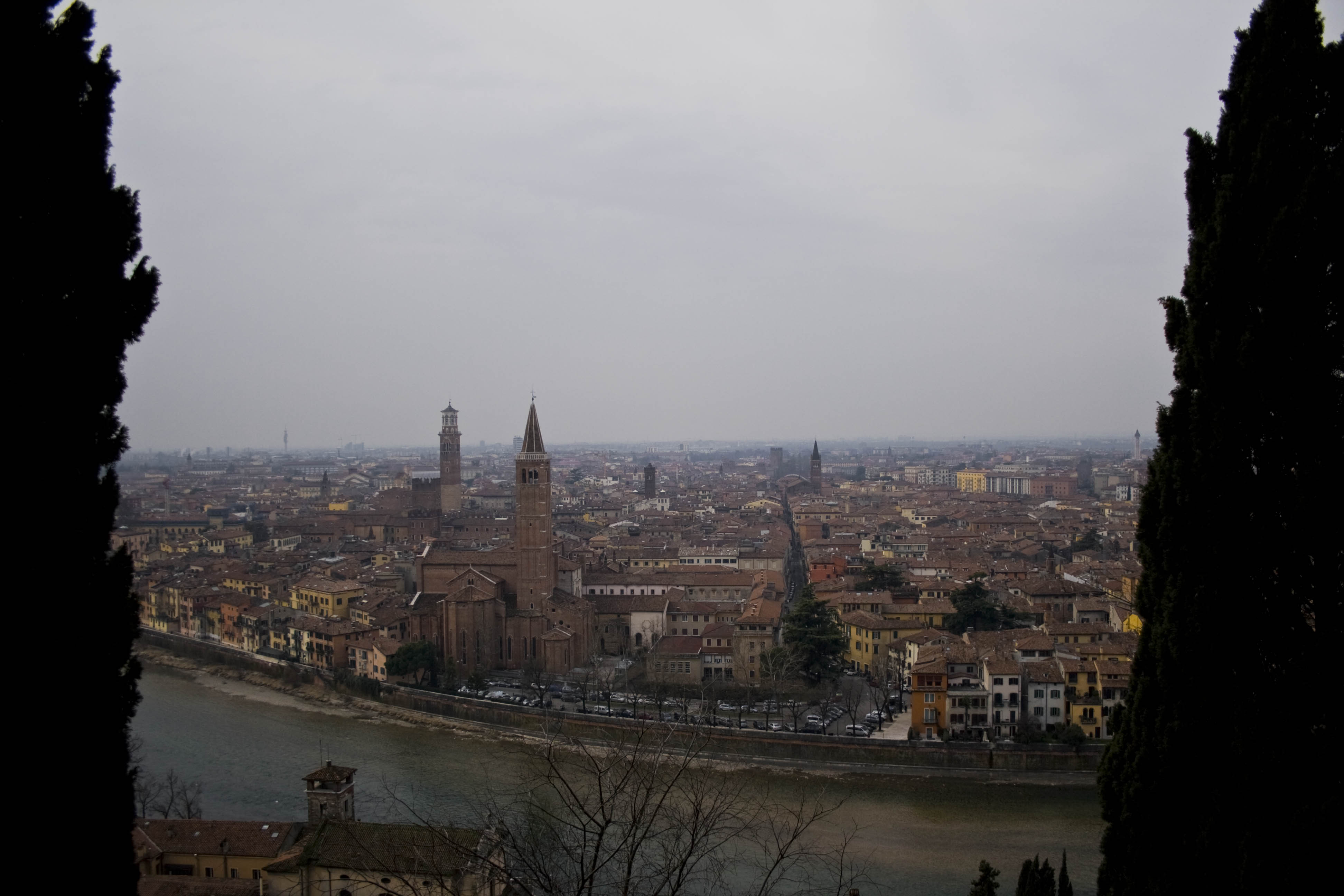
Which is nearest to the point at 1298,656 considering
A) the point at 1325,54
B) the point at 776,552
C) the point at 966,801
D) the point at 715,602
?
the point at 1325,54

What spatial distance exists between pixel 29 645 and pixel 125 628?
28cm

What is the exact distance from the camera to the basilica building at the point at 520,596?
1571 cm

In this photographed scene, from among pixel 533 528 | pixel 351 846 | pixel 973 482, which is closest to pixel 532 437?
pixel 533 528

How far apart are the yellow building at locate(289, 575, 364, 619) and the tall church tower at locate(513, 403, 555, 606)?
4215mm

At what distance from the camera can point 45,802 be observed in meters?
1.97

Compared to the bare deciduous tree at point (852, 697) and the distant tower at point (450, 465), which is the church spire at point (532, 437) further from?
the distant tower at point (450, 465)

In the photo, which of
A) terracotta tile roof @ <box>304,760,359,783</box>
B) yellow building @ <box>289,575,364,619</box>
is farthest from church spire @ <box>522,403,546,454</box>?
terracotta tile roof @ <box>304,760,359,783</box>

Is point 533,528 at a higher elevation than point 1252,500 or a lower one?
lower

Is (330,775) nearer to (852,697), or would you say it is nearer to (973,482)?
(852,697)

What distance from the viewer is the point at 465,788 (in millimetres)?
10617

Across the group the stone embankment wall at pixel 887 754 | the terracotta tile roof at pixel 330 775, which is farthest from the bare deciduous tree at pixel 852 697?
the terracotta tile roof at pixel 330 775

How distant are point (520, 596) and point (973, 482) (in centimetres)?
4553

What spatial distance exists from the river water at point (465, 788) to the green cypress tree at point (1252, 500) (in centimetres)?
544

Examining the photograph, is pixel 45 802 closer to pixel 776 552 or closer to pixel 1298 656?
pixel 1298 656
